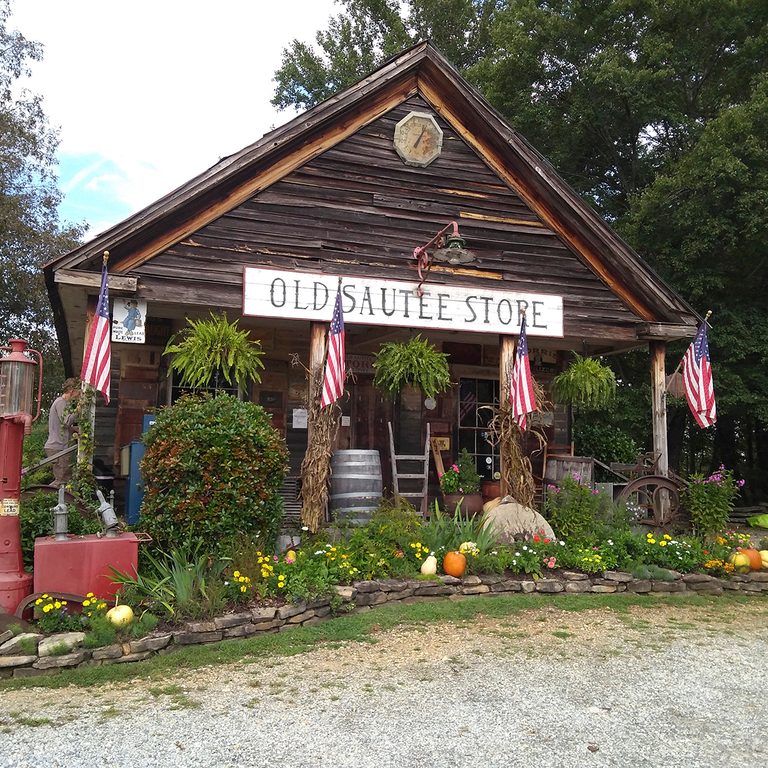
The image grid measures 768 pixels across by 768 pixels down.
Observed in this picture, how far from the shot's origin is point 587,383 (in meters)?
10.1

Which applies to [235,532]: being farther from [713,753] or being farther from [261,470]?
[713,753]

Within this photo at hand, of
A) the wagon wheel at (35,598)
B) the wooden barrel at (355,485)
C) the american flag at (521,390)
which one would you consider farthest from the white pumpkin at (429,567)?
the wagon wheel at (35,598)

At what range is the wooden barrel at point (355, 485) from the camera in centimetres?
869

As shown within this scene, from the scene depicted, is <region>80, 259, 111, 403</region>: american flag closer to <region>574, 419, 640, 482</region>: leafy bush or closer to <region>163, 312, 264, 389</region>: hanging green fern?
<region>163, 312, 264, 389</region>: hanging green fern

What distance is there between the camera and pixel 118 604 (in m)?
5.90

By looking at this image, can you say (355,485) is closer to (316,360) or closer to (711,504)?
(316,360)

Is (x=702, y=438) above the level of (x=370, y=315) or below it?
below

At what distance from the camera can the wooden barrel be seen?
28.5ft

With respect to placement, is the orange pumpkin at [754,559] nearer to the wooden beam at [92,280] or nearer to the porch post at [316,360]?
the porch post at [316,360]

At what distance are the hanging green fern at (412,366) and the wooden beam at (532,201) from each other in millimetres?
3135

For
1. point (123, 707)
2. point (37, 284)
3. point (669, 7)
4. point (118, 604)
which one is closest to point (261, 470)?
point (118, 604)

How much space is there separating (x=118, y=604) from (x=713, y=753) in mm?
4544

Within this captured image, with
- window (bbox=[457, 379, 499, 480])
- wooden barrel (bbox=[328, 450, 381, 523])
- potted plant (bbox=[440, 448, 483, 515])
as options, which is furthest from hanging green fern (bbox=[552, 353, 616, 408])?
wooden barrel (bbox=[328, 450, 381, 523])

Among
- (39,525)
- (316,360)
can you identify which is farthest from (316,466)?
(39,525)
